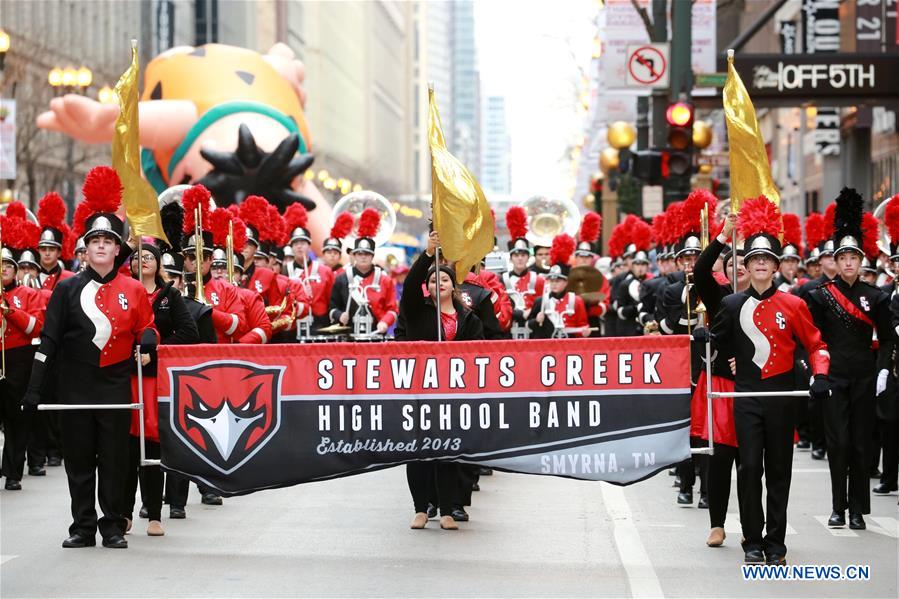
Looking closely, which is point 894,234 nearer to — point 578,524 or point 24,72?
point 578,524

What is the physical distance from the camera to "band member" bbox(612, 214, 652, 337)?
1928cm

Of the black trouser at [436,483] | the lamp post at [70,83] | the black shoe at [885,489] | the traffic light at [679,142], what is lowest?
the black shoe at [885,489]

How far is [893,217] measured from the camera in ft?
40.1

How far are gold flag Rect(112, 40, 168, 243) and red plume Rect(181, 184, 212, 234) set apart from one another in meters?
1.67

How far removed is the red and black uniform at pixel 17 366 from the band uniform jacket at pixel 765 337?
21.2ft

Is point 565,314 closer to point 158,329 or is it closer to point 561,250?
point 561,250

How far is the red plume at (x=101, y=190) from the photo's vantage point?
1029 centimetres

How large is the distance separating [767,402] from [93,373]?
4.01 metres

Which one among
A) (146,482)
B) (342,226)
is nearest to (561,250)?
(342,226)

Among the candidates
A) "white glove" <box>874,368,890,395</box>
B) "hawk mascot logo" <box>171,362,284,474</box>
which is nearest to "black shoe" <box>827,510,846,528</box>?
"white glove" <box>874,368,890,395</box>

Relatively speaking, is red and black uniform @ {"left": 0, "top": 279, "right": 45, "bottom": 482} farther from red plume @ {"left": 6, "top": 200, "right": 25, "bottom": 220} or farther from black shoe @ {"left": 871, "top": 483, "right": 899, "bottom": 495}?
black shoe @ {"left": 871, "top": 483, "right": 899, "bottom": 495}

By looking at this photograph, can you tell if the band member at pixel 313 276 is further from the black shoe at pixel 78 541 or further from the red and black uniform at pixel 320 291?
the black shoe at pixel 78 541

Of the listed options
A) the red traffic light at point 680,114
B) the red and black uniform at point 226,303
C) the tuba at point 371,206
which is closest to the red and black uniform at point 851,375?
the red and black uniform at point 226,303

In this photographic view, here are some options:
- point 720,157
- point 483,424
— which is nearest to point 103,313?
point 483,424
